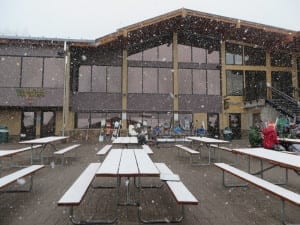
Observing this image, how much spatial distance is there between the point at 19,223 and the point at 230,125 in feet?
61.2

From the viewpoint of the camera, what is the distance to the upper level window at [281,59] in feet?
68.2

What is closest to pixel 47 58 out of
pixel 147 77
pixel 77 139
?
pixel 77 139

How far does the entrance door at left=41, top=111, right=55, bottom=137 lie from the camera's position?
725 inches

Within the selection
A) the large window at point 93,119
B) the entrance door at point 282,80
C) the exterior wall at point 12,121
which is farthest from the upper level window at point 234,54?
the exterior wall at point 12,121

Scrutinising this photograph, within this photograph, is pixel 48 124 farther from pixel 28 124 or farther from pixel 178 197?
pixel 178 197

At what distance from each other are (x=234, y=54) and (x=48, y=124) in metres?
15.6

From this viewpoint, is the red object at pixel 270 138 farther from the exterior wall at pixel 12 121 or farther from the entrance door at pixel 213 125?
the exterior wall at pixel 12 121

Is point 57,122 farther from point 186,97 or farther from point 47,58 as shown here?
point 186,97

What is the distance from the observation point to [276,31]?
17906mm

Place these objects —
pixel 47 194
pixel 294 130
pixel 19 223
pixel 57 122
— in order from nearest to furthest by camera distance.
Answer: pixel 19 223 → pixel 47 194 → pixel 294 130 → pixel 57 122

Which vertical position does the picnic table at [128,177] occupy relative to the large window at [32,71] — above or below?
below

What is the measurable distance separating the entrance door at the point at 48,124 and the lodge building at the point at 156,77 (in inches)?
2.7

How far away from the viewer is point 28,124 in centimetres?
1836

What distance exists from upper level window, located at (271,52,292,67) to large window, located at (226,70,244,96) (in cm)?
295
